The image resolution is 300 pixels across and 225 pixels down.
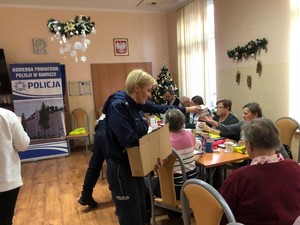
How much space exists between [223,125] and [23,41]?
453cm

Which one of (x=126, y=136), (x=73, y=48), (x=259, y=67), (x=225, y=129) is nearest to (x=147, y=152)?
(x=126, y=136)

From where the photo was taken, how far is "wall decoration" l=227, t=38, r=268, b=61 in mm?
3587

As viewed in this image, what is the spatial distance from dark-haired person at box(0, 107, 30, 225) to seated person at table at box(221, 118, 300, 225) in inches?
59.8

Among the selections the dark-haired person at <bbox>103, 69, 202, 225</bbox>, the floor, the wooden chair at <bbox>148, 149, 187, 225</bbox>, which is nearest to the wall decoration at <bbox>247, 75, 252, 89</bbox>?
the floor

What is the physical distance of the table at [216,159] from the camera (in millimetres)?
2201

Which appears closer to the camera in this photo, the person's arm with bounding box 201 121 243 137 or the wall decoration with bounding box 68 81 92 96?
the person's arm with bounding box 201 121 243 137

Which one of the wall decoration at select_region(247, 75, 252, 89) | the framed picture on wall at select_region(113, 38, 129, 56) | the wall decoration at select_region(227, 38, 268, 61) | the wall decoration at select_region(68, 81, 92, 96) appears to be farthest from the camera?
the framed picture on wall at select_region(113, 38, 129, 56)

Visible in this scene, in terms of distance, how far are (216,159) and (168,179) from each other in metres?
0.57

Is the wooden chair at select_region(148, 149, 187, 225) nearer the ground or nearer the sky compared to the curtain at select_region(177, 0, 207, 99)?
nearer the ground

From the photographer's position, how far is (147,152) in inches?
62.7

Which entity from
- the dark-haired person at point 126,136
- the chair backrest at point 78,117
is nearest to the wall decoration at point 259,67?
the dark-haired person at point 126,136

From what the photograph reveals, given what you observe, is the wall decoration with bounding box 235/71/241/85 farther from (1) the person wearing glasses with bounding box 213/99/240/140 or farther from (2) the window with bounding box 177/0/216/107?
(1) the person wearing glasses with bounding box 213/99/240/140

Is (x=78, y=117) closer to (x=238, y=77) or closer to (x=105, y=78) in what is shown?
(x=105, y=78)

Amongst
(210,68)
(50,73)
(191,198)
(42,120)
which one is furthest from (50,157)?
(191,198)
